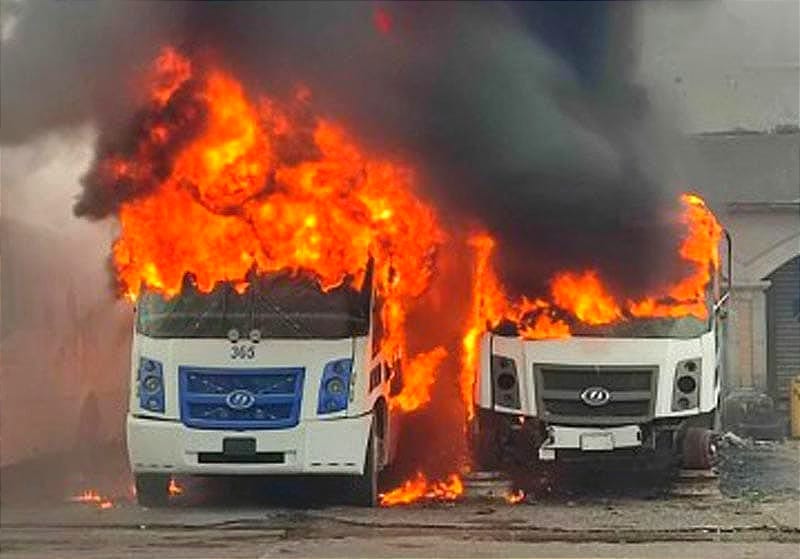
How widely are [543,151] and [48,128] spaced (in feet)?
→ 12.6

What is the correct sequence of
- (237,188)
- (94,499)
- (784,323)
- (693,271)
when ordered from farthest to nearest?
(784,323) → (693,271) → (94,499) → (237,188)

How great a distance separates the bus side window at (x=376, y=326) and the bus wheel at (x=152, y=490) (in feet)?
6.44

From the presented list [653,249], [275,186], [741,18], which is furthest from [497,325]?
[741,18]

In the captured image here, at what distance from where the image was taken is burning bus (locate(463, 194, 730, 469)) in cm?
1130

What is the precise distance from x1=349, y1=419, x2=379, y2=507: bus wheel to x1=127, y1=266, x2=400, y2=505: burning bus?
0.13 meters

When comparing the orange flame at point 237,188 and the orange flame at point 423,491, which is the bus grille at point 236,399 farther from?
the orange flame at point 423,491

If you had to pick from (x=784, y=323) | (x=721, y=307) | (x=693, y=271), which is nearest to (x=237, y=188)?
(x=693, y=271)

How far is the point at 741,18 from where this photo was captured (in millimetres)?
11250

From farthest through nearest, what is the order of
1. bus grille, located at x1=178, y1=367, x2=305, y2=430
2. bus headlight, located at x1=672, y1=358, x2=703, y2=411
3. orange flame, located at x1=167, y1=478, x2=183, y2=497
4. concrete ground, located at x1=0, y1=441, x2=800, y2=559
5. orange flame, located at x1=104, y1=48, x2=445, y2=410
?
1. bus headlight, located at x1=672, y1=358, x2=703, y2=411
2. orange flame, located at x1=167, y1=478, x2=183, y2=497
3. orange flame, located at x1=104, y1=48, x2=445, y2=410
4. bus grille, located at x1=178, y1=367, x2=305, y2=430
5. concrete ground, located at x1=0, y1=441, x2=800, y2=559

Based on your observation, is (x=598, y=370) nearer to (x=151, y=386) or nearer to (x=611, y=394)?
(x=611, y=394)

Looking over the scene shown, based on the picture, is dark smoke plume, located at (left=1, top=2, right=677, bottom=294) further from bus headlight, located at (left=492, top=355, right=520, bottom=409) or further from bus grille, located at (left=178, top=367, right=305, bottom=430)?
bus grille, located at (left=178, top=367, right=305, bottom=430)

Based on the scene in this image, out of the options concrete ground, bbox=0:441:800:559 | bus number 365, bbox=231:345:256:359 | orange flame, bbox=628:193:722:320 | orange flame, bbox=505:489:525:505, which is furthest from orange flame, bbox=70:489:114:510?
orange flame, bbox=628:193:722:320

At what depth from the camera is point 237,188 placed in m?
11.0

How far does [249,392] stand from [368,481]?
1215 millimetres
